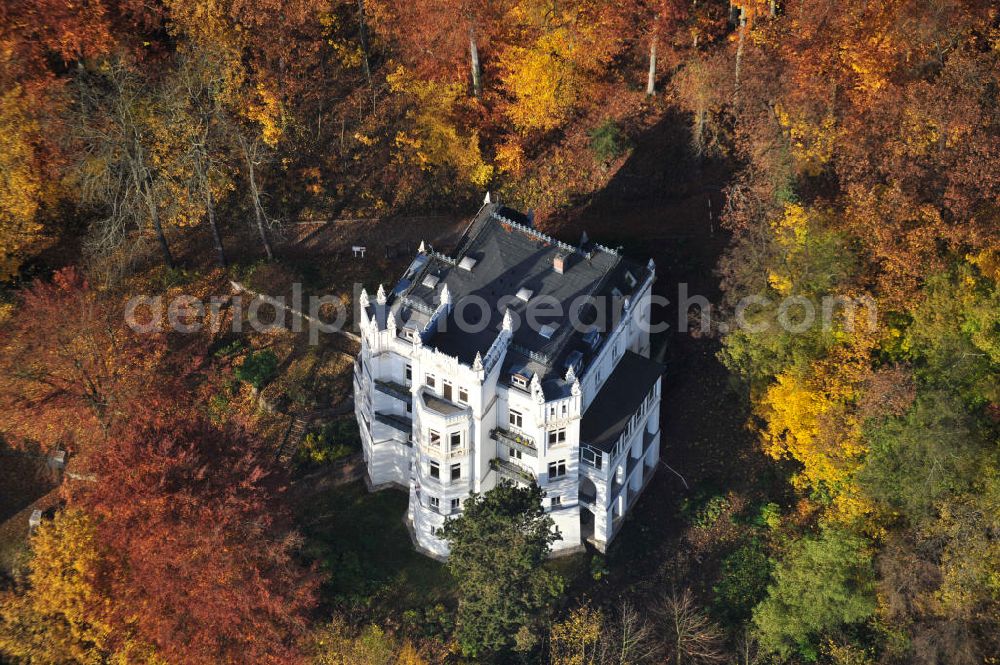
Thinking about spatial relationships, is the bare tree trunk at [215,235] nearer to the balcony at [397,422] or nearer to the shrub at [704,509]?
the balcony at [397,422]

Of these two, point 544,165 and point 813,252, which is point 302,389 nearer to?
point 544,165

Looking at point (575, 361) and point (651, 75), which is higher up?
point (651, 75)

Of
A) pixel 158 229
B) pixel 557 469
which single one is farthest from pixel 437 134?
pixel 557 469

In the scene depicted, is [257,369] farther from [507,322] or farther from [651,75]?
[651,75]

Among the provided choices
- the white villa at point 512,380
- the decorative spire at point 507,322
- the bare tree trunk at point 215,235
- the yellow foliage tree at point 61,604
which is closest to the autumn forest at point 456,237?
the yellow foliage tree at point 61,604

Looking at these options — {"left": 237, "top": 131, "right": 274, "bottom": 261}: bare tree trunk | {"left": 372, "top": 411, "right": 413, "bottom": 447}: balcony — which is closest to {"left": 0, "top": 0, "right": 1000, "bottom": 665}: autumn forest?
{"left": 237, "top": 131, "right": 274, "bottom": 261}: bare tree trunk

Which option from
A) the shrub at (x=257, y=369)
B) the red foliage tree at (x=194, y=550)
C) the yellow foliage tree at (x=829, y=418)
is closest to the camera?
the red foliage tree at (x=194, y=550)
